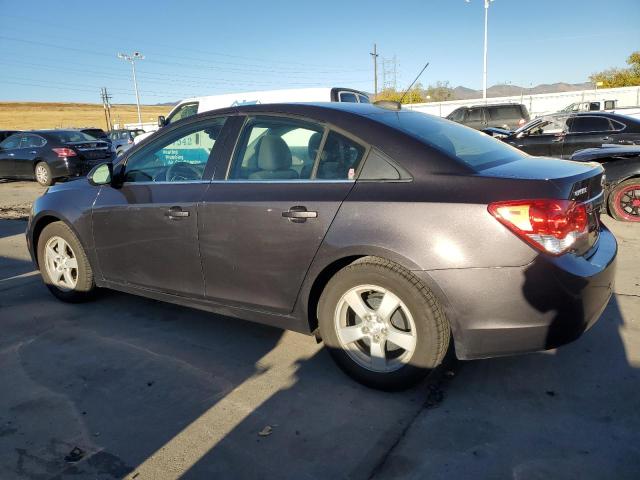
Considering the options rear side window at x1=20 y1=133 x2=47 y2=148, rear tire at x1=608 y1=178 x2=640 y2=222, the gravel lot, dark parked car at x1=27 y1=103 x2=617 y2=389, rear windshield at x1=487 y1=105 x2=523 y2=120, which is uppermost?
rear windshield at x1=487 y1=105 x2=523 y2=120

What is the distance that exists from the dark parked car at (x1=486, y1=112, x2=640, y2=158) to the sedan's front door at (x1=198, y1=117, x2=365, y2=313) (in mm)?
7775

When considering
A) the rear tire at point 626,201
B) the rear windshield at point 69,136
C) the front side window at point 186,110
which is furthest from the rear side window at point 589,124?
the rear windshield at point 69,136

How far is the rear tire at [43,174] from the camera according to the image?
1325 centimetres

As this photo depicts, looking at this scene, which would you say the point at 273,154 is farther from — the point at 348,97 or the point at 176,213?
the point at 348,97

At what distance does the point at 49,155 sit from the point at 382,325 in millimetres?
13162

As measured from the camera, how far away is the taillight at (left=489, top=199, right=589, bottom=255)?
237 cm

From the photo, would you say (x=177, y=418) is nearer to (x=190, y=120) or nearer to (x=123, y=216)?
(x=123, y=216)

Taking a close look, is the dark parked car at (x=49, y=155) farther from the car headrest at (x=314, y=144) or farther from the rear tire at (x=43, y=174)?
the car headrest at (x=314, y=144)

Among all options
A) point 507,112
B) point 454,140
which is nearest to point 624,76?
point 507,112

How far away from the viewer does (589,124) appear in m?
9.77

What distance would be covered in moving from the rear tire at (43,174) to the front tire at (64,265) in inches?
395

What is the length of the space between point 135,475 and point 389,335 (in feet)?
4.66

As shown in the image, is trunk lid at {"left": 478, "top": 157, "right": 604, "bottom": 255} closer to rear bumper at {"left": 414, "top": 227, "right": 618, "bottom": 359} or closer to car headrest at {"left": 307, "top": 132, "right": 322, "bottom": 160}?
rear bumper at {"left": 414, "top": 227, "right": 618, "bottom": 359}

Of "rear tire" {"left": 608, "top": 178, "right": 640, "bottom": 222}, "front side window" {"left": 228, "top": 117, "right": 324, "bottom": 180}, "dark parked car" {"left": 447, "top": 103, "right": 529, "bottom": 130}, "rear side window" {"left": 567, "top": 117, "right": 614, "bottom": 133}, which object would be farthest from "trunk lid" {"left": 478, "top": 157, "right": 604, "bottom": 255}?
"dark parked car" {"left": 447, "top": 103, "right": 529, "bottom": 130}
